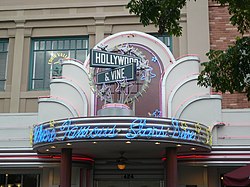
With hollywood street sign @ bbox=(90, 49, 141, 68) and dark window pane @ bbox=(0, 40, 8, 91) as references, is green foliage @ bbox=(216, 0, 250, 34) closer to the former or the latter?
hollywood street sign @ bbox=(90, 49, 141, 68)

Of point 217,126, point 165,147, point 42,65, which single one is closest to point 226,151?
point 217,126

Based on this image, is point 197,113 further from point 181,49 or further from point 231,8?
point 231,8

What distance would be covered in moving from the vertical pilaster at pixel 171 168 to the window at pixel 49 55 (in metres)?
7.45

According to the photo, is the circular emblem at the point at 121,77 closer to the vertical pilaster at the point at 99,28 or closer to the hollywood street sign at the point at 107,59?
the hollywood street sign at the point at 107,59

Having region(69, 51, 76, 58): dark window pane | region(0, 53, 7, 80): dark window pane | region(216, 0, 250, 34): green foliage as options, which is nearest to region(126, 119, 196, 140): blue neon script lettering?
region(216, 0, 250, 34): green foliage

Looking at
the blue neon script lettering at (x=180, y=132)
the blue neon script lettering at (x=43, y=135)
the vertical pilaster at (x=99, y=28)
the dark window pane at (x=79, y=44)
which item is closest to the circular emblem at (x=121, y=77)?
the blue neon script lettering at (x=180, y=132)

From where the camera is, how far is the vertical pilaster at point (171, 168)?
1462 cm

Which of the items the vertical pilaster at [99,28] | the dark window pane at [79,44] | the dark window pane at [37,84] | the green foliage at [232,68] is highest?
the vertical pilaster at [99,28]

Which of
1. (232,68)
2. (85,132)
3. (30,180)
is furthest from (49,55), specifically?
(232,68)

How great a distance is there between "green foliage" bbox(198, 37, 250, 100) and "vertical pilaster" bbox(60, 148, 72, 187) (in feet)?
21.9

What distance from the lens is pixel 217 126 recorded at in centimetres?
1641

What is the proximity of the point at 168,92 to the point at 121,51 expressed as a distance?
2331mm

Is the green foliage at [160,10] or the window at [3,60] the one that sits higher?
→ the window at [3,60]

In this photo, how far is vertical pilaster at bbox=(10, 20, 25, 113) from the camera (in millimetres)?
20156
